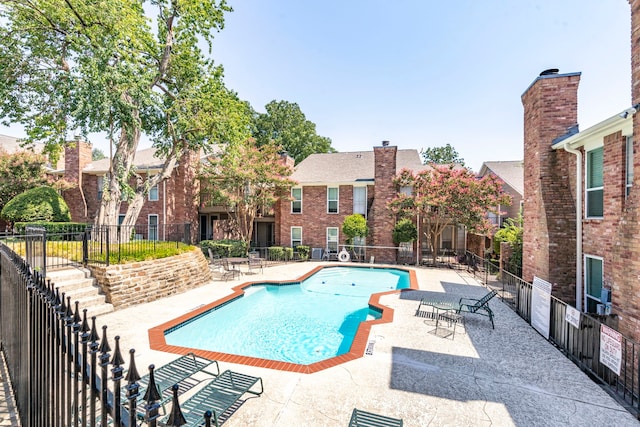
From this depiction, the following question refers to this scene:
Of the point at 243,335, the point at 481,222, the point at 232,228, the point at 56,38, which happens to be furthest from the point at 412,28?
the point at 232,228

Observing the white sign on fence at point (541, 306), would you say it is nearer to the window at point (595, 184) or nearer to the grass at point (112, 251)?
the window at point (595, 184)

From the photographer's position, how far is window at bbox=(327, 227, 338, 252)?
71.6 ft

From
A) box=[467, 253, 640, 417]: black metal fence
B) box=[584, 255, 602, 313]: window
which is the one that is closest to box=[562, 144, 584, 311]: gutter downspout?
box=[584, 255, 602, 313]: window

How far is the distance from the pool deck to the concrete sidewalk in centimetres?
2

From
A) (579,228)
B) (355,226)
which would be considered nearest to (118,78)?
(355,226)

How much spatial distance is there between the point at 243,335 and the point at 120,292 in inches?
167

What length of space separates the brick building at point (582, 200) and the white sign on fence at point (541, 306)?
3.74 feet

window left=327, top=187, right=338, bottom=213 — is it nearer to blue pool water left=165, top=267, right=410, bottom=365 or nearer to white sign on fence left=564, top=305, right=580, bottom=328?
blue pool water left=165, top=267, right=410, bottom=365

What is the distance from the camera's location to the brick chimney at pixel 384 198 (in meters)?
20.2

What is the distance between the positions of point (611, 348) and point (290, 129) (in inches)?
1676

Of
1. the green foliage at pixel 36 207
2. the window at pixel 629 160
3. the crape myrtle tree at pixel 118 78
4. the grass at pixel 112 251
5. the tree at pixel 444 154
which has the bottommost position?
the grass at pixel 112 251

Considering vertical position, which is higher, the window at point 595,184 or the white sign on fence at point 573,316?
the window at point 595,184

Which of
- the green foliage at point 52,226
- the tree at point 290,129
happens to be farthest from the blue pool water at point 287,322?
the tree at point 290,129

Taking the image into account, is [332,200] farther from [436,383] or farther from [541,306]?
[436,383]
